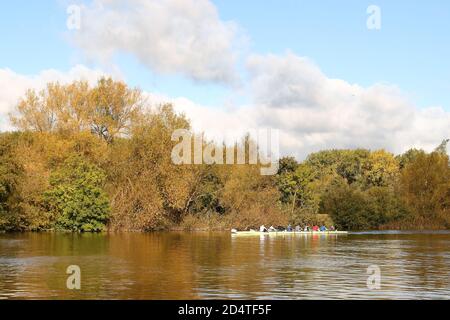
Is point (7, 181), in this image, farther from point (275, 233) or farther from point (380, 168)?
point (380, 168)

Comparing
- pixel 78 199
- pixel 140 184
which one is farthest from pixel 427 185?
pixel 78 199

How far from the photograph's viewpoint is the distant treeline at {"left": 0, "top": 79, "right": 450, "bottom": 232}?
2618 inches

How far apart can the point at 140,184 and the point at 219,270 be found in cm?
3796

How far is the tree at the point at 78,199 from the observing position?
66188 mm

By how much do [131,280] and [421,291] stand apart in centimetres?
1199

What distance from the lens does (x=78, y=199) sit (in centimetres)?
6625

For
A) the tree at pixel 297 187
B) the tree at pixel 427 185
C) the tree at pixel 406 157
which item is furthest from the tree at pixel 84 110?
the tree at pixel 406 157

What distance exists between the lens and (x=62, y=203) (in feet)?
218

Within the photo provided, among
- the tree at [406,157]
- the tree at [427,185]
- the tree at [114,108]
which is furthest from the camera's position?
the tree at [406,157]

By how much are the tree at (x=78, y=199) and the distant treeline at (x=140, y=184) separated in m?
0.10

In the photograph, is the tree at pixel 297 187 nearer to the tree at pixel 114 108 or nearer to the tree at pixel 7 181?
the tree at pixel 114 108
